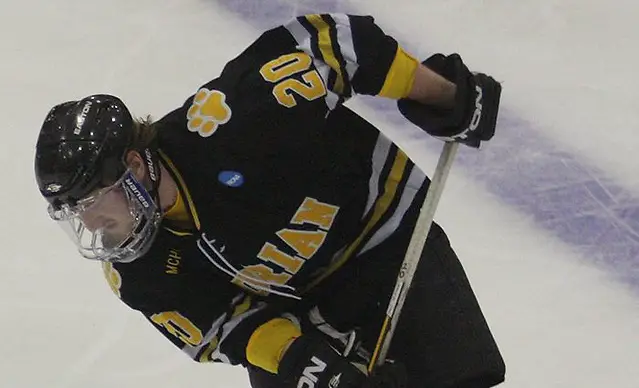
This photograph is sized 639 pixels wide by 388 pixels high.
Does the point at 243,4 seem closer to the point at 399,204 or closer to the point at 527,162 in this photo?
the point at 527,162

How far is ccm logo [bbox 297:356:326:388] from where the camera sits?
5.82 ft

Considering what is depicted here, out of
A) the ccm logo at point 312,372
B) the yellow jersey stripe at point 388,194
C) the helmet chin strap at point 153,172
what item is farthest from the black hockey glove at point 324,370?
the helmet chin strap at point 153,172

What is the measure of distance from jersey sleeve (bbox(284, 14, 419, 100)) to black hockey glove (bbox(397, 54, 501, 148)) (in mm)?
85

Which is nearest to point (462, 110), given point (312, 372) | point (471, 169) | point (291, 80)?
point (291, 80)

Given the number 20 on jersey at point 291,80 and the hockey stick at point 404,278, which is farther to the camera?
the hockey stick at point 404,278

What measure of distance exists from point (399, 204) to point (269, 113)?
0.36 metres

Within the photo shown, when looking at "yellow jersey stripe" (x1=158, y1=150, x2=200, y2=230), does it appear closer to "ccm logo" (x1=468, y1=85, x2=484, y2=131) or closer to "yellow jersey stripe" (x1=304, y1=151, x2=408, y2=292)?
"yellow jersey stripe" (x1=304, y1=151, x2=408, y2=292)

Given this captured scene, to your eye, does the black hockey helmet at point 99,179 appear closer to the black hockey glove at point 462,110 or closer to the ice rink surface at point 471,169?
the black hockey glove at point 462,110

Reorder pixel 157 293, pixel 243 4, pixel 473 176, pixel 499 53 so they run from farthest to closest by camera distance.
→ pixel 243 4 → pixel 499 53 → pixel 473 176 → pixel 157 293

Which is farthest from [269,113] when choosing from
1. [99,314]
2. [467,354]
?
[99,314]

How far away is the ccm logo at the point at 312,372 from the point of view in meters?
1.77

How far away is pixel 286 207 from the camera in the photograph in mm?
1817

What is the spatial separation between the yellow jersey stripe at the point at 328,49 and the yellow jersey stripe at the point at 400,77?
85mm

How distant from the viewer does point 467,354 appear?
1935 mm
